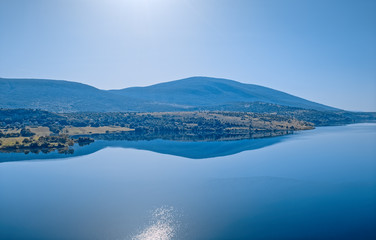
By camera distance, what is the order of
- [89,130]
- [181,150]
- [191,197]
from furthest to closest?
[89,130] → [181,150] → [191,197]

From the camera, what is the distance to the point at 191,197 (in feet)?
102

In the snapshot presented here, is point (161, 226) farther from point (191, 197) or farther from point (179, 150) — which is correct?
point (179, 150)

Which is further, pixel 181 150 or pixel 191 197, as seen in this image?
pixel 181 150

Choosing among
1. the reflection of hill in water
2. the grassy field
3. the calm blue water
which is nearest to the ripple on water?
the calm blue water

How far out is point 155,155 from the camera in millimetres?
61688

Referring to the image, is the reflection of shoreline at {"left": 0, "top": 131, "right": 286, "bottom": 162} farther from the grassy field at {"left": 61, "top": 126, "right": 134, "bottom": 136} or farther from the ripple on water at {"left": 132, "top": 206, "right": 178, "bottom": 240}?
the ripple on water at {"left": 132, "top": 206, "right": 178, "bottom": 240}

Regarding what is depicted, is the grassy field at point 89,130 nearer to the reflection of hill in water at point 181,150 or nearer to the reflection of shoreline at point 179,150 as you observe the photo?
the reflection of shoreline at point 179,150

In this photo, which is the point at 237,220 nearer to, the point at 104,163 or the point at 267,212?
the point at 267,212

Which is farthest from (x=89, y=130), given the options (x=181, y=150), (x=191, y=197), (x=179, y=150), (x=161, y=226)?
(x=161, y=226)

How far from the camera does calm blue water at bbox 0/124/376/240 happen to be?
75.4 ft

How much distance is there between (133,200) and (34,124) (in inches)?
3387

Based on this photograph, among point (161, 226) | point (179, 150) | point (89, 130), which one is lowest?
point (179, 150)

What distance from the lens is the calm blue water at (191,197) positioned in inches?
904

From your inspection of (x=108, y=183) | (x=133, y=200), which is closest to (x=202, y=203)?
(x=133, y=200)
